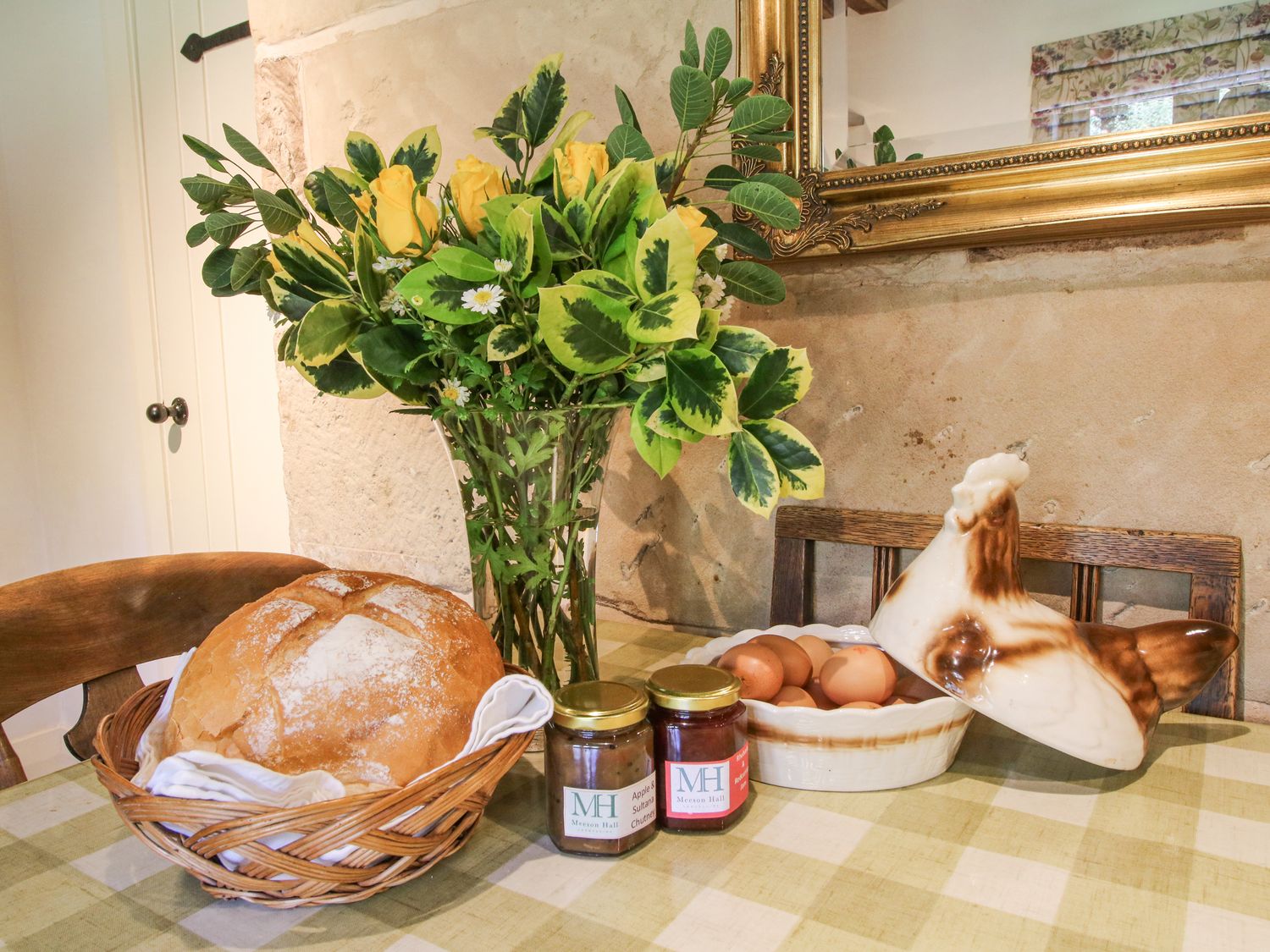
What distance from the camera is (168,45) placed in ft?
6.55

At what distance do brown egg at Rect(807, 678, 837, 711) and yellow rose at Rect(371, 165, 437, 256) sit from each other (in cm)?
50

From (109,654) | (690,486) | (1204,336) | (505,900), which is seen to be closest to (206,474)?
(109,654)

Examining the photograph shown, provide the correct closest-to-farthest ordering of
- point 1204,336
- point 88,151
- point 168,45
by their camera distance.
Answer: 1. point 1204,336
2. point 168,45
3. point 88,151

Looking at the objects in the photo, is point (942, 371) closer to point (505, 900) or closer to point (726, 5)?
point (726, 5)

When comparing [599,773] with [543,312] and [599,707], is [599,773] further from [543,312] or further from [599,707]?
[543,312]

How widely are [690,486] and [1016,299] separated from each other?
42cm

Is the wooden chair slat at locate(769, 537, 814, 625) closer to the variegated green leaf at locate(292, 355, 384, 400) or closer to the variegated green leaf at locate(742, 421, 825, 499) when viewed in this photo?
the variegated green leaf at locate(742, 421, 825, 499)

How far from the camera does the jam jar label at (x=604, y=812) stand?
23.3 inches

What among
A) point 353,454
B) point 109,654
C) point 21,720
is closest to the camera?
point 109,654

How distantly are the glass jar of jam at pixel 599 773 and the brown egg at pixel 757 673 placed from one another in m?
0.15

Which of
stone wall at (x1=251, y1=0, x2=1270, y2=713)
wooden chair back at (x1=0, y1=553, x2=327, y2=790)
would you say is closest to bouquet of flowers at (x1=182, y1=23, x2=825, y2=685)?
stone wall at (x1=251, y1=0, x2=1270, y2=713)

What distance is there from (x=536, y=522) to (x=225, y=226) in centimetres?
34

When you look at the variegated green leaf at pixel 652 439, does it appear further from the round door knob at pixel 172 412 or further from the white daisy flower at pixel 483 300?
the round door knob at pixel 172 412

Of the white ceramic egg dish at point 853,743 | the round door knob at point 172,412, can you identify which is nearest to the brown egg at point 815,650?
the white ceramic egg dish at point 853,743
